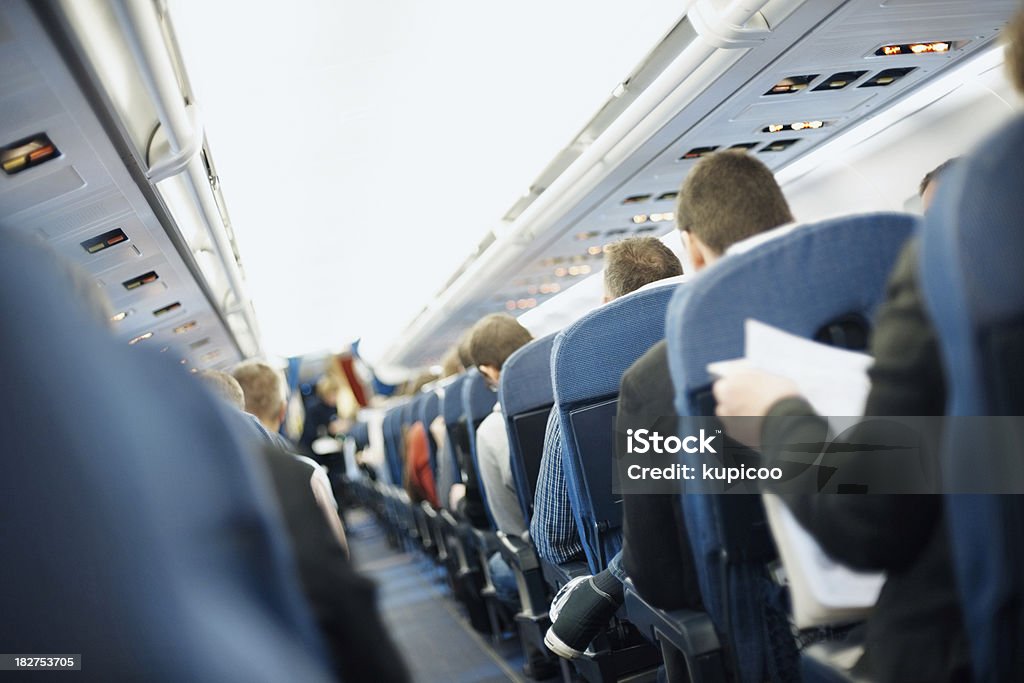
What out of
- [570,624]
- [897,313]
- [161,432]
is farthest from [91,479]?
[570,624]

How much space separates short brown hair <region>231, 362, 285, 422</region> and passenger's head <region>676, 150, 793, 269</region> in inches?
109

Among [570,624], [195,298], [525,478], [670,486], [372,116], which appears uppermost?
[372,116]

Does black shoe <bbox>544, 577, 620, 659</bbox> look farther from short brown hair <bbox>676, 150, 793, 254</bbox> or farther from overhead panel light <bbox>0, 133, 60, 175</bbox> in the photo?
overhead panel light <bbox>0, 133, 60, 175</bbox>

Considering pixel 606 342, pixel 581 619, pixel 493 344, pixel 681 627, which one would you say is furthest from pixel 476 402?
pixel 681 627

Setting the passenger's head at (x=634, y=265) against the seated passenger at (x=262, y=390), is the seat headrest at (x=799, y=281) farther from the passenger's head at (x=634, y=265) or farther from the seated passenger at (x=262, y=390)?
the seated passenger at (x=262, y=390)

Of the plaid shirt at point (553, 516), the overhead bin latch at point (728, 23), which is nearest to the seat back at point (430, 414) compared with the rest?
the plaid shirt at point (553, 516)

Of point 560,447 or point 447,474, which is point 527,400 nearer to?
point 560,447

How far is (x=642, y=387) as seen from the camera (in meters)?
1.63

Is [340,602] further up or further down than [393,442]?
further up

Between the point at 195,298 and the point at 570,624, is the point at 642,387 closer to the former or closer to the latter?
the point at 570,624

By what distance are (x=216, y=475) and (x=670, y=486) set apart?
43.9 inches

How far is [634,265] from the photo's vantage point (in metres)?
2.64

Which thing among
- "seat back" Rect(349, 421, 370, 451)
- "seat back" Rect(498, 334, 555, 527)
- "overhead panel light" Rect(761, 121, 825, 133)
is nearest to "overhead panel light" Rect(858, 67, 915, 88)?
"overhead panel light" Rect(761, 121, 825, 133)

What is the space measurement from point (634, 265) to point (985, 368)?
66.8 inches
